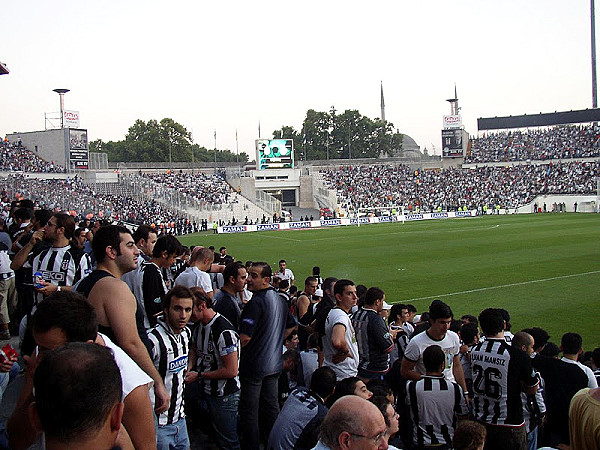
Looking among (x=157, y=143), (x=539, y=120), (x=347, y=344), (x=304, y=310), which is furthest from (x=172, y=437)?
(x=157, y=143)

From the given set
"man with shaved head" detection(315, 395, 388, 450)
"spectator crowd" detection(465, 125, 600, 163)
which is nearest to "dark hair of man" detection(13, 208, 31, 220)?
"man with shaved head" detection(315, 395, 388, 450)

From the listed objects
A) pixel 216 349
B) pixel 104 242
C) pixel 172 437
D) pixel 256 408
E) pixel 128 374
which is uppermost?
pixel 104 242

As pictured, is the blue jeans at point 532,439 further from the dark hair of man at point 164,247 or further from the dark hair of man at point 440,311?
the dark hair of man at point 164,247

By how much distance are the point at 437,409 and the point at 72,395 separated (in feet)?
12.1

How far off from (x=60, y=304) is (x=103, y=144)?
118m

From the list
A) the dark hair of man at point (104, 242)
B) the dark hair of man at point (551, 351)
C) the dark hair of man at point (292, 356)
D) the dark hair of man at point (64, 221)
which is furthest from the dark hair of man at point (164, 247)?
the dark hair of man at point (551, 351)

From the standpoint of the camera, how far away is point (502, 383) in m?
5.45

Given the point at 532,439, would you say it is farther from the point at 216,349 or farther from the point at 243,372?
the point at 216,349

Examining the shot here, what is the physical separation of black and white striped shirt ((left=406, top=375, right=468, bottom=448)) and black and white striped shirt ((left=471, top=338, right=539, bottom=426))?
58 centimetres

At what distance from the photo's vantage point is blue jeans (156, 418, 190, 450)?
448 cm

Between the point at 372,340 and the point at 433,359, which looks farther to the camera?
the point at 372,340

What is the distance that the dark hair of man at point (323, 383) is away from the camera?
4703 millimetres

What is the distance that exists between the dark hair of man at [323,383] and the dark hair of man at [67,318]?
2.24 m

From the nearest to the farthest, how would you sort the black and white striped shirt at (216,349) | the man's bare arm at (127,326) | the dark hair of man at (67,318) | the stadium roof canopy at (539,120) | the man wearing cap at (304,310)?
the dark hair of man at (67,318) → the man's bare arm at (127,326) → the black and white striped shirt at (216,349) → the man wearing cap at (304,310) → the stadium roof canopy at (539,120)
